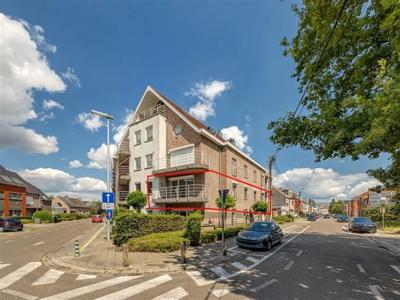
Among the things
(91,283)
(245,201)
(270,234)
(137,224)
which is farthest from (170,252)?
(245,201)

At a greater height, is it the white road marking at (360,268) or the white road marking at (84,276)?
the white road marking at (84,276)

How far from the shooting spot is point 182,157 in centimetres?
2428

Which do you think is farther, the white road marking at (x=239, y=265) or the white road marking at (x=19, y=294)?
the white road marking at (x=239, y=265)

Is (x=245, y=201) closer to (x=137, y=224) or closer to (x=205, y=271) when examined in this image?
(x=137, y=224)

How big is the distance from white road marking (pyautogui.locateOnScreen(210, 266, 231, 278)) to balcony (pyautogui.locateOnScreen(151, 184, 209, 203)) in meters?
12.1

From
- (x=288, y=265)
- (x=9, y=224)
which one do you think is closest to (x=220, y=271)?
(x=288, y=265)

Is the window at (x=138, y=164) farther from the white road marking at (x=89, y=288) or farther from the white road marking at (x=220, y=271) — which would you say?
the white road marking at (x=89, y=288)

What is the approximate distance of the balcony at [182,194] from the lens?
21.9m

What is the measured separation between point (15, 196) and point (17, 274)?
4961 cm

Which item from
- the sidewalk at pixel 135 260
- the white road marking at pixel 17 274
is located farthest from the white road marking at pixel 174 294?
the white road marking at pixel 17 274

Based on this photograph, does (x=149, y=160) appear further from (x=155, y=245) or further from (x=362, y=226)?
(x=362, y=226)

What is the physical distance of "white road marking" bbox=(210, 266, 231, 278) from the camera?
8.40 metres

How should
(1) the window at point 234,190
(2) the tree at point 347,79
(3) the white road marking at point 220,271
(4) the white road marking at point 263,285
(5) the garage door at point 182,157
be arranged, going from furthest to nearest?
(1) the window at point 234,190
(5) the garage door at point 182,157
(3) the white road marking at point 220,271
(4) the white road marking at point 263,285
(2) the tree at point 347,79

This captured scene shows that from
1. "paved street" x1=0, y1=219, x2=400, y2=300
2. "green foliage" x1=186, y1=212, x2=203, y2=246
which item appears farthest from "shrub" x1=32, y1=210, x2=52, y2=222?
"green foliage" x1=186, y1=212, x2=203, y2=246
